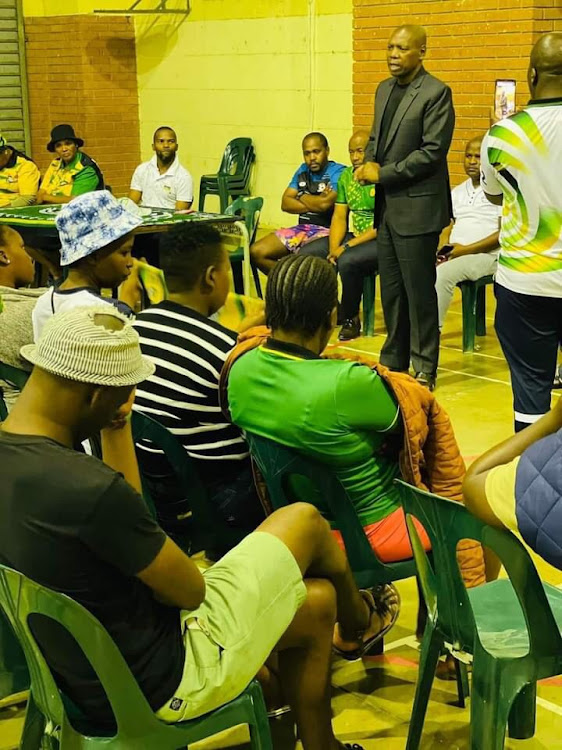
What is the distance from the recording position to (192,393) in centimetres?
300

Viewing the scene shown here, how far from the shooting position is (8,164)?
9.04m

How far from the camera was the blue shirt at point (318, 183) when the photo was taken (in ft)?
26.0

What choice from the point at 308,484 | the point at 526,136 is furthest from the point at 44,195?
the point at 308,484

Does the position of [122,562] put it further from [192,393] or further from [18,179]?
[18,179]

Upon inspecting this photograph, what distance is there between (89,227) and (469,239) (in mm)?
3932

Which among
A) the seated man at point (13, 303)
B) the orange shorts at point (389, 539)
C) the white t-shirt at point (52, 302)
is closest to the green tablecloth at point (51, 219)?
the seated man at point (13, 303)

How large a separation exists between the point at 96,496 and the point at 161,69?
11760mm

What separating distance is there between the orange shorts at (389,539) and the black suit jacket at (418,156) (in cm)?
308

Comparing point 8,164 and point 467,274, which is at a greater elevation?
point 8,164

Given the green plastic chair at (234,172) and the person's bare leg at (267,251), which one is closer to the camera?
the person's bare leg at (267,251)

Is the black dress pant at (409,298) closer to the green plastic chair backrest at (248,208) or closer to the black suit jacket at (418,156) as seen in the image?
the black suit jacket at (418,156)

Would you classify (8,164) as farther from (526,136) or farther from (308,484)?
(308,484)

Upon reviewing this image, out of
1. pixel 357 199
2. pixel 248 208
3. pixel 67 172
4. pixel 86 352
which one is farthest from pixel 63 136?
pixel 86 352

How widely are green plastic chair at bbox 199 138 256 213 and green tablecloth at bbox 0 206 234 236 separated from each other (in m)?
4.10
